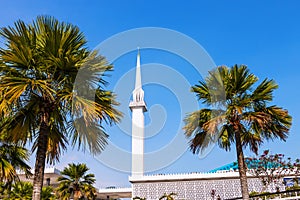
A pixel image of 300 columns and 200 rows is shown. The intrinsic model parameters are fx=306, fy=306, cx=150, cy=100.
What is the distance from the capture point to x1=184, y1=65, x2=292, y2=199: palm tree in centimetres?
912

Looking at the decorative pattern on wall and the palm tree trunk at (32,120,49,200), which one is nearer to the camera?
the palm tree trunk at (32,120,49,200)

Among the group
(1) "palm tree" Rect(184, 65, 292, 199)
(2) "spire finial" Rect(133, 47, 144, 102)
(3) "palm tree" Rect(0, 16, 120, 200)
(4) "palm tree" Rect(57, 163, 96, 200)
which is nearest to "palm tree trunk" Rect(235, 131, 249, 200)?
(1) "palm tree" Rect(184, 65, 292, 199)

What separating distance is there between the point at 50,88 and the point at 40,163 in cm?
154

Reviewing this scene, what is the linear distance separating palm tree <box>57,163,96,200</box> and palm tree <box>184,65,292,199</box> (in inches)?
645

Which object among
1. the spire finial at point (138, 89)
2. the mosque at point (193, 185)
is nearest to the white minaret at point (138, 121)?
the spire finial at point (138, 89)

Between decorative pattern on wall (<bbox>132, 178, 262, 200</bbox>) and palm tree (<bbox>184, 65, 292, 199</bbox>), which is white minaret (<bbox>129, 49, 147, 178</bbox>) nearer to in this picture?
decorative pattern on wall (<bbox>132, 178, 262, 200</bbox>)

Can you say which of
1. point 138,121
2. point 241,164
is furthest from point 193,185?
point 138,121

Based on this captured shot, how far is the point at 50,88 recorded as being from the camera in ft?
20.2

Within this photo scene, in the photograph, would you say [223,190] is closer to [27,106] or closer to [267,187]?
[267,187]

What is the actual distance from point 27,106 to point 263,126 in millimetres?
6445

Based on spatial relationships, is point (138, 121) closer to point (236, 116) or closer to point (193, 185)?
point (193, 185)

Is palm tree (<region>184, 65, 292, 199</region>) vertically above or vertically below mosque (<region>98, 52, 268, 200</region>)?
above

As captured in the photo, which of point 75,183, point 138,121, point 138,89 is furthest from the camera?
point 138,89

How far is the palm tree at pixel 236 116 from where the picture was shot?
912 centimetres
